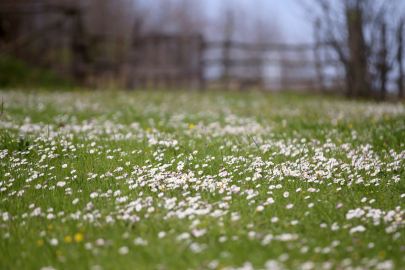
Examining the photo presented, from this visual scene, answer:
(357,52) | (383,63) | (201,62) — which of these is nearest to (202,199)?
(357,52)

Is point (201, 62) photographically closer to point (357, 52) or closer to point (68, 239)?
point (357, 52)

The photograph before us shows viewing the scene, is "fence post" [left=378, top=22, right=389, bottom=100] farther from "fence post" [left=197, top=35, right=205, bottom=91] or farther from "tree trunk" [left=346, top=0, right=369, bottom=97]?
"fence post" [left=197, top=35, right=205, bottom=91]

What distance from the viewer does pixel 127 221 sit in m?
3.11

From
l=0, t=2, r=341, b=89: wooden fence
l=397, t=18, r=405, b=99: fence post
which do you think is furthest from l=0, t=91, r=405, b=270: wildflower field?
l=0, t=2, r=341, b=89: wooden fence

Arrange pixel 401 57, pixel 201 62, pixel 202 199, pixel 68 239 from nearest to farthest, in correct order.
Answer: pixel 68 239
pixel 202 199
pixel 401 57
pixel 201 62

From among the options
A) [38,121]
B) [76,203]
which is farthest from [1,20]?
[76,203]

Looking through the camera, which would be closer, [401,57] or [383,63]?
[383,63]

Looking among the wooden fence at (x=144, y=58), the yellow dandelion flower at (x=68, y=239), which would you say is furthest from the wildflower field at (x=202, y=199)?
the wooden fence at (x=144, y=58)

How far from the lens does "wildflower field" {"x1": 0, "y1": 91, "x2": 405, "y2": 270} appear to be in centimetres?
258

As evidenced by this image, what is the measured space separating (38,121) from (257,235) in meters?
6.00

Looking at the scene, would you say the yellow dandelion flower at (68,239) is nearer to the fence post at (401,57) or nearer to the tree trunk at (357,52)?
the tree trunk at (357,52)

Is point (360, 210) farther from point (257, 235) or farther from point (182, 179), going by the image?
point (182, 179)

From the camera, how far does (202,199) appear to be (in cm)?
350

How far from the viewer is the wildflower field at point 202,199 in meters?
2.58
